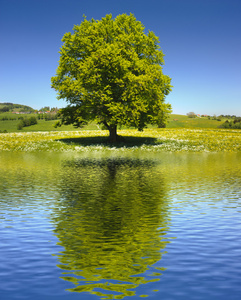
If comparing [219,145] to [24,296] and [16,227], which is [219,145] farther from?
[24,296]

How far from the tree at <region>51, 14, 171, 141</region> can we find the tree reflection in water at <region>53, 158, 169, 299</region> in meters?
26.8

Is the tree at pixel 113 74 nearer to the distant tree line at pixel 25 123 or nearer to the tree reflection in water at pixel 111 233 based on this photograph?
the tree reflection in water at pixel 111 233

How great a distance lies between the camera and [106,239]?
8.66m

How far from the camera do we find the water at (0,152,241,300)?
5.83 meters

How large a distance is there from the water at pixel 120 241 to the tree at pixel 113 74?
2763 centimetres

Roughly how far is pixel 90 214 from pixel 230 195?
6.87 metres

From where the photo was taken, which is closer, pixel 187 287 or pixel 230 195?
pixel 187 287

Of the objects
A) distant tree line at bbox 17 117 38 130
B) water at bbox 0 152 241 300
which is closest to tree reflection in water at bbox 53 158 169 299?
water at bbox 0 152 241 300

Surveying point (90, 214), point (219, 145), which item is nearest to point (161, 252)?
point (90, 214)

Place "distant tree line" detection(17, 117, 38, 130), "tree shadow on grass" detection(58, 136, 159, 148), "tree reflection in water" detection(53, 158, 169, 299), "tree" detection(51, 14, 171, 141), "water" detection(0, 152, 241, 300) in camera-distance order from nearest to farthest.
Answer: "water" detection(0, 152, 241, 300) < "tree reflection in water" detection(53, 158, 169, 299) < "tree" detection(51, 14, 171, 141) < "tree shadow on grass" detection(58, 136, 159, 148) < "distant tree line" detection(17, 117, 38, 130)

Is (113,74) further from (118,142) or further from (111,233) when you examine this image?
(111,233)

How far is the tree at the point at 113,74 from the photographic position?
42722 millimetres

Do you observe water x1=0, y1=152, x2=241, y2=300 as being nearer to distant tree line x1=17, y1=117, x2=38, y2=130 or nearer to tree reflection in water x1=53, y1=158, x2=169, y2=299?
tree reflection in water x1=53, y1=158, x2=169, y2=299

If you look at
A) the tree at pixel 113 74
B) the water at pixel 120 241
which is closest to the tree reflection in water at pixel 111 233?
the water at pixel 120 241
